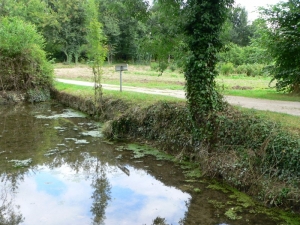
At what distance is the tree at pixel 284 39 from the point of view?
1102 centimetres

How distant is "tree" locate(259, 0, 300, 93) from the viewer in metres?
11.0

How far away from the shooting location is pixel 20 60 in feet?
66.0

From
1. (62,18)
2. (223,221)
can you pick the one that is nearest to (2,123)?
(223,221)

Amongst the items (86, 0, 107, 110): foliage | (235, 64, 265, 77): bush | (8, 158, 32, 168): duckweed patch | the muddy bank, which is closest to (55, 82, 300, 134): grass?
(86, 0, 107, 110): foliage

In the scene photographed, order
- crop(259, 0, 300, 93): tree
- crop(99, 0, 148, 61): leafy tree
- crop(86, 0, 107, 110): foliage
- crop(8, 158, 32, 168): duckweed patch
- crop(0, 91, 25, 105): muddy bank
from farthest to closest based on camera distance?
crop(99, 0, 148, 61): leafy tree → crop(0, 91, 25, 105): muddy bank → crop(86, 0, 107, 110): foliage → crop(259, 0, 300, 93): tree → crop(8, 158, 32, 168): duckweed patch

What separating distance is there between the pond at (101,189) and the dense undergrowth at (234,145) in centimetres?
39

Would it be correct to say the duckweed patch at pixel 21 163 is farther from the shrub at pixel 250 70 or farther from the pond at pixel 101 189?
the shrub at pixel 250 70

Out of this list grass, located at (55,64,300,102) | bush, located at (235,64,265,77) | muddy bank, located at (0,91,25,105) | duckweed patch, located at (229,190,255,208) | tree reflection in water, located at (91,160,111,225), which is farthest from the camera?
bush, located at (235,64,265,77)

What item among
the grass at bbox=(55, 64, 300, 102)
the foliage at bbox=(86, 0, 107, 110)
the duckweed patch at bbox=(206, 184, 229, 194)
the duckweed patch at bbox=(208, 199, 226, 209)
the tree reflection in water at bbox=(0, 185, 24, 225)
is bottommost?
the tree reflection in water at bbox=(0, 185, 24, 225)

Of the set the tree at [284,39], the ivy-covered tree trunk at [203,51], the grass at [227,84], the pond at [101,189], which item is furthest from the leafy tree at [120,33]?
the ivy-covered tree trunk at [203,51]

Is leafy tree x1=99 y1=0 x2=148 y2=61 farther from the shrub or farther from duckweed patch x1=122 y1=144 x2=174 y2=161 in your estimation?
duckweed patch x1=122 y1=144 x2=174 y2=161

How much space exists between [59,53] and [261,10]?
153 ft

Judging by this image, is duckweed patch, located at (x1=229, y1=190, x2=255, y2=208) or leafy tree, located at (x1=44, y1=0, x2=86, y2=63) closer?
duckweed patch, located at (x1=229, y1=190, x2=255, y2=208)

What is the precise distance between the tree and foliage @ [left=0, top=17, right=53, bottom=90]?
46.0 ft
